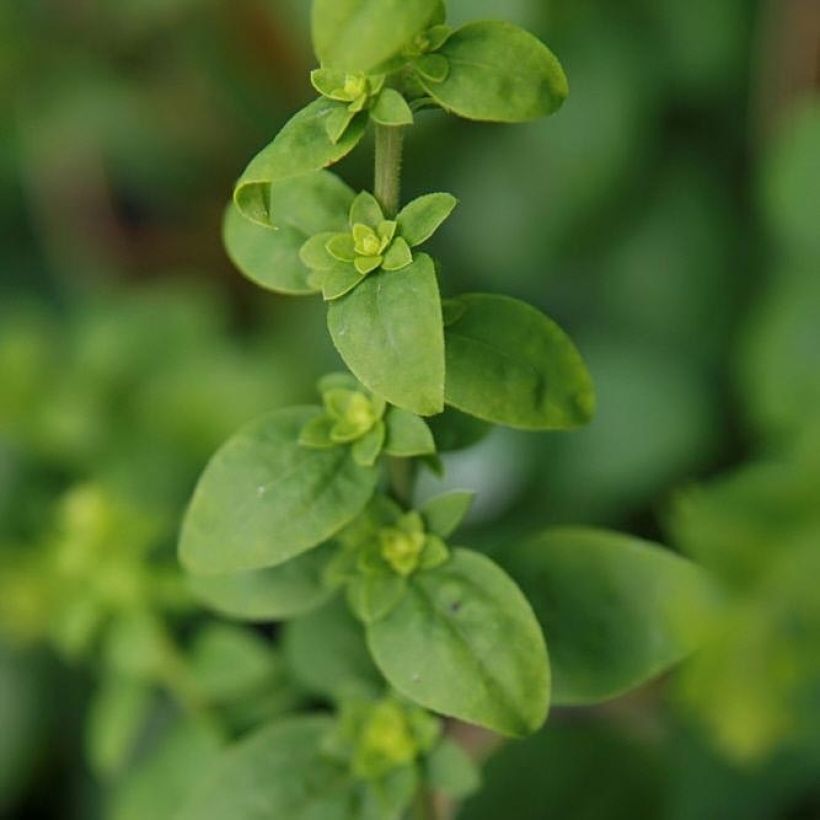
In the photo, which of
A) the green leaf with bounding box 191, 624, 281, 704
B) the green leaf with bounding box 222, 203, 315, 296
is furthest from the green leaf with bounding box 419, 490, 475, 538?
the green leaf with bounding box 191, 624, 281, 704

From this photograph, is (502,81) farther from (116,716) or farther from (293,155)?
(116,716)

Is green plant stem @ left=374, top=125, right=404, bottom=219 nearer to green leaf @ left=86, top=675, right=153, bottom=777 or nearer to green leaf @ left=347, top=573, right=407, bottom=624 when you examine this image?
green leaf @ left=347, top=573, right=407, bottom=624

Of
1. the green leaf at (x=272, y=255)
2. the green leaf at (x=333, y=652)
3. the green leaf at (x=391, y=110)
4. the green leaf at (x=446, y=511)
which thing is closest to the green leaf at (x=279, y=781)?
the green leaf at (x=333, y=652)

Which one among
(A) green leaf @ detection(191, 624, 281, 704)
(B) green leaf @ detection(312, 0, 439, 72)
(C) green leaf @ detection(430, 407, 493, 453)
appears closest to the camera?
(B) green leaf @ detection(312, 0, 439, 72)

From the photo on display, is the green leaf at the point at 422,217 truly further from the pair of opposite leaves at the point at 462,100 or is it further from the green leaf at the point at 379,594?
the green leaf at the point at 379,594

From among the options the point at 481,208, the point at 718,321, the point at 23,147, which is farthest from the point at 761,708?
the point at 23,147

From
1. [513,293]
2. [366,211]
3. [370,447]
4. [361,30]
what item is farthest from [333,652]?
[513,293]

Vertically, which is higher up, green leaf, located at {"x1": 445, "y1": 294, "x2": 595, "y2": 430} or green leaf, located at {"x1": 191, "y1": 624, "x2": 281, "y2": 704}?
green leaf, located at {"x1": 445, "y1": 294, "x2": 595, "y2": 430}
